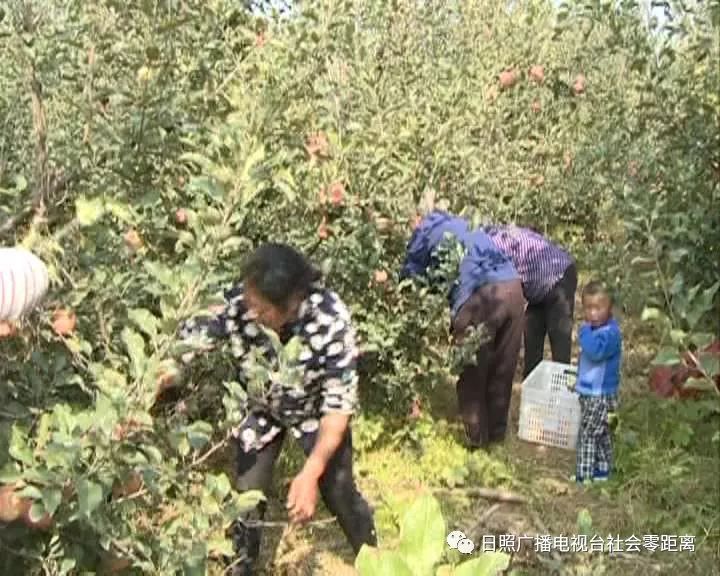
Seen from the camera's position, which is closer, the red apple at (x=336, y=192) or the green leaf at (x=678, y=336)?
the green leaf at (x=678, y=336)

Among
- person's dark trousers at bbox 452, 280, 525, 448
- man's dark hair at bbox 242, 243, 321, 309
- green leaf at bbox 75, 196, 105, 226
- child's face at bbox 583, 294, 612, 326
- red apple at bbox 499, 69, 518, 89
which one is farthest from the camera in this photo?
red apple at bbox 499, 69, 518, 89

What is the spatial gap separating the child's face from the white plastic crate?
1.65ft

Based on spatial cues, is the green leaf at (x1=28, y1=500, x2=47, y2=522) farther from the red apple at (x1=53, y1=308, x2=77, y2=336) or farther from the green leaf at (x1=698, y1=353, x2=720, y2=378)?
the green leaf at (x1=698, y1=353, x2=720, y2=378)

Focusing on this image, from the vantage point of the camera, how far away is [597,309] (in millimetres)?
4508

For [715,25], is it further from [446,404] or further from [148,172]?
[446,404]

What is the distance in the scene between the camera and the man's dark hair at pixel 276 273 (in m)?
2.86

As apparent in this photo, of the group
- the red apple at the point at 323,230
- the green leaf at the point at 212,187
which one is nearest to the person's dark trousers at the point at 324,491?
the red apple at the point at 323,230

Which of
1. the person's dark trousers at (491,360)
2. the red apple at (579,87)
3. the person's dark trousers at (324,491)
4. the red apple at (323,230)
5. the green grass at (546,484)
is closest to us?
the person's dark trousers at (324,491)

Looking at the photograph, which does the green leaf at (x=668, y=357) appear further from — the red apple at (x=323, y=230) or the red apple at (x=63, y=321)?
the red apple at (x=323, y=230)

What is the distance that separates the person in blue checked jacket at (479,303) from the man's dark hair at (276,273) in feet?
5.64

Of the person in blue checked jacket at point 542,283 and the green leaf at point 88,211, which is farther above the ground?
the person in blue checked jacket at point 542,283

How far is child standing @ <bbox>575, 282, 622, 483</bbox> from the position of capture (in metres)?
4.53

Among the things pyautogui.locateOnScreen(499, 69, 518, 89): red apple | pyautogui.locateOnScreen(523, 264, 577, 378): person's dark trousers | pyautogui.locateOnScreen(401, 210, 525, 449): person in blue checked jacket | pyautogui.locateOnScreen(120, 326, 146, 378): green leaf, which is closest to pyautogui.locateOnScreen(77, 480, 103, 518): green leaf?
pyautogui.locateOnScreen(120, 326, 146, 378): green leaf

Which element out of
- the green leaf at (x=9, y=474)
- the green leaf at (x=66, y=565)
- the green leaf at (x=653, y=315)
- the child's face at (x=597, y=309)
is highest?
the child's face at (x=597, y=309)
